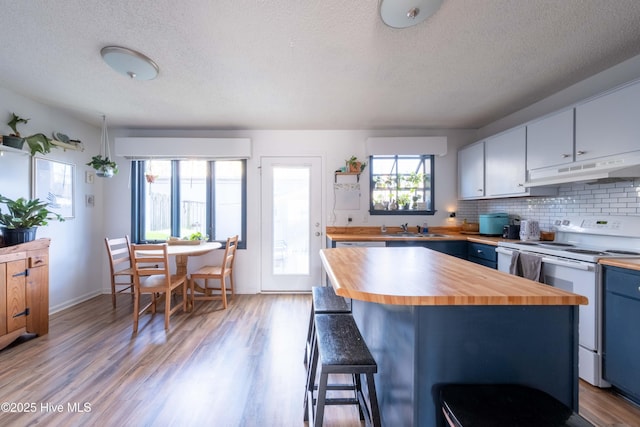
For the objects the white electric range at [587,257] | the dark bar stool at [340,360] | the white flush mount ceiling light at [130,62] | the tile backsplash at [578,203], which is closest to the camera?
the dark bar stool at [340,360]

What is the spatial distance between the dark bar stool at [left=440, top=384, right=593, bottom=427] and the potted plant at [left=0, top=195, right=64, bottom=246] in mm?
3416

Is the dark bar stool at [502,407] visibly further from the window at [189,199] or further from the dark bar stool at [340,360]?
the window at [189,199]

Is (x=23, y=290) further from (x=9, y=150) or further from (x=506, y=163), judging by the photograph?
(x=506, y=163)

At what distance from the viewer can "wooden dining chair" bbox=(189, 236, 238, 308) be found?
2953 mm

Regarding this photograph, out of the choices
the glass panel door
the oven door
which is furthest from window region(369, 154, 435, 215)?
the oven door

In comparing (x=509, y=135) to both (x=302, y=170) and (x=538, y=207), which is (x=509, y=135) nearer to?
(x=538, y=207)

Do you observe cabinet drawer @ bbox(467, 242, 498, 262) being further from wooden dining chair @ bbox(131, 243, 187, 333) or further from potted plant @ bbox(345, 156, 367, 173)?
wooden dining chair @ bbox(131, 243, 187, 333)

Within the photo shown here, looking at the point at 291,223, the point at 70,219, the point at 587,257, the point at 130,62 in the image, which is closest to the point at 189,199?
the point at 70,219

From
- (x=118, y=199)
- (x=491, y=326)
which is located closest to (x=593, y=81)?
(x=491, y=326)

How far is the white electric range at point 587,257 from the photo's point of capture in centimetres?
168

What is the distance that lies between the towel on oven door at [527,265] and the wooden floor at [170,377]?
31.5 inches

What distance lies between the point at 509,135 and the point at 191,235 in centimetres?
407

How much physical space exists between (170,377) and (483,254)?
10.5ft

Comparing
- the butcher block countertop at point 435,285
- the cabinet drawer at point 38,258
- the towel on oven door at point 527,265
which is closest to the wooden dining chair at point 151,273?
the cabinet drawer at point 38,258
